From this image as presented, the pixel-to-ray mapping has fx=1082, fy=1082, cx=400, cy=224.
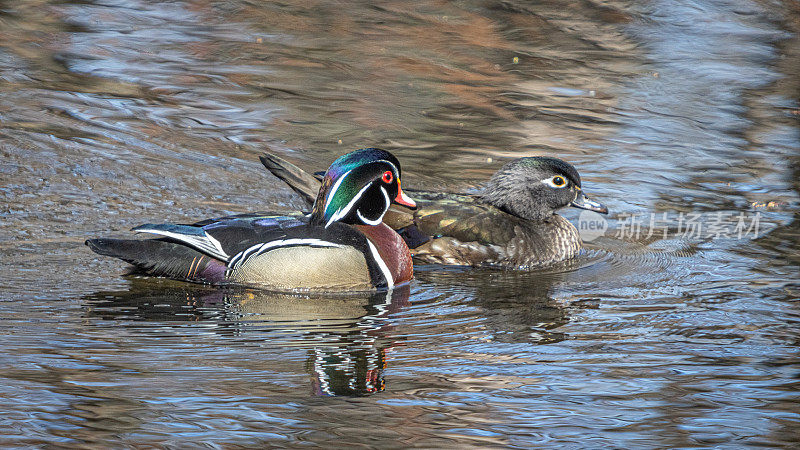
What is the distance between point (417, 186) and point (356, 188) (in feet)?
8.63

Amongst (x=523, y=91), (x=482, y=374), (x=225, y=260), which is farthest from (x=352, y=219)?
(x=523, y=91)

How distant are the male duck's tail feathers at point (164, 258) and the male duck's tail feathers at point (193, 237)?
97mm

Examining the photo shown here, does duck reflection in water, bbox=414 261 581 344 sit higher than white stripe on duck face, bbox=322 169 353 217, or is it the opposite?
white stripe on duck face, bbox=322 169 353 217

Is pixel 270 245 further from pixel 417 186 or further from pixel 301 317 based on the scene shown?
pixel 417 186

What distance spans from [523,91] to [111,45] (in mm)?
5412

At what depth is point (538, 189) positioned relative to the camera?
902 cm

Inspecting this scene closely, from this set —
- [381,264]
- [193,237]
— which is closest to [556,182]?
[381,264]

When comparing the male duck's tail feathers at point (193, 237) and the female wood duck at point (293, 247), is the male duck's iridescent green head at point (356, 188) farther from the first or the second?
the male duck's tail feathers at point (193, 237)

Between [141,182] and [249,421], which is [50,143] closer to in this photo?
[141,182]

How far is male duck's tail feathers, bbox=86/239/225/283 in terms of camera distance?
7.32 meters

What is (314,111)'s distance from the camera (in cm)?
1189

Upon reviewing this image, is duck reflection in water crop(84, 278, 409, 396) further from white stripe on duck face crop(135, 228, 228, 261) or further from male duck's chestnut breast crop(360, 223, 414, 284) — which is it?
white stripe on duck face crop(135, 228, 228, 261)

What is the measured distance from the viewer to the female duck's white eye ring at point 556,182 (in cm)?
895

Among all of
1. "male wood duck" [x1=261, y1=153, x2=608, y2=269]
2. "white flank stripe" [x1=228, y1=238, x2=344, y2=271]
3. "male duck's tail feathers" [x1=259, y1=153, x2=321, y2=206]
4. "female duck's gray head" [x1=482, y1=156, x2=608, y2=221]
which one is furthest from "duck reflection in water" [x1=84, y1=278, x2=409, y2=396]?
"female duck's gray head" [x1=482, y1=156, x2=608, y2=221]
